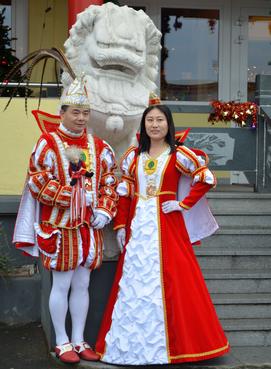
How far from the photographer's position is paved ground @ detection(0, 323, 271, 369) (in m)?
4.05

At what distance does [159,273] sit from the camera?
12.9 ft

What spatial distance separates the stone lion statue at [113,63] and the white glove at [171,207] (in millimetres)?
920

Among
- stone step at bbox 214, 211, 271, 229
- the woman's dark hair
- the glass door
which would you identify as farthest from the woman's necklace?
the glass door

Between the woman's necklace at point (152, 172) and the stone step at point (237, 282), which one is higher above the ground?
the woman's necklace at point (152, 172)

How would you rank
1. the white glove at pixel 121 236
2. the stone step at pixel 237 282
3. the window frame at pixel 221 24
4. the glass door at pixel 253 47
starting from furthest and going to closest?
the glass door at pixel 253 47 < the window frame at pixel 221 24 < the stone step at pixel 237 282 < the white glove at pixel 121 236

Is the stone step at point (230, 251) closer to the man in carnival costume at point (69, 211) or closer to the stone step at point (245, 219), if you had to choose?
the stone step at point (245, 219)

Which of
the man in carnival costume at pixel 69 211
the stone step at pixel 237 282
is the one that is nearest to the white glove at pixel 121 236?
the man in carnival costume at pixel 69 211

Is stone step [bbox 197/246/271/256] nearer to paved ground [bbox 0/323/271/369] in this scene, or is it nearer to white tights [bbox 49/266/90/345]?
paved ground [bbox 0/323/271/369]

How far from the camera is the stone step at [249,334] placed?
15.1ft

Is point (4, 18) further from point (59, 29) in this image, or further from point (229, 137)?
point (229, 137)

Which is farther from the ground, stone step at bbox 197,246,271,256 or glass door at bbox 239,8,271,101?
glass door at bbox 239,8,271,101

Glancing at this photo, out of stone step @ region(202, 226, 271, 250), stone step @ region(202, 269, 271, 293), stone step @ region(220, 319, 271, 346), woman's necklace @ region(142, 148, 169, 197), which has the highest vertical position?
woman's necklace @ region(142, 148, 169, 197)

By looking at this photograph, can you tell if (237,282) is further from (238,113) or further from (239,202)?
(238,113)

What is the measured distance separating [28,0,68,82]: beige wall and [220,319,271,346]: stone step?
5711 mm
